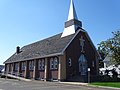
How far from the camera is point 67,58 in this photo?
34.2 m

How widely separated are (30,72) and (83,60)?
10.9m

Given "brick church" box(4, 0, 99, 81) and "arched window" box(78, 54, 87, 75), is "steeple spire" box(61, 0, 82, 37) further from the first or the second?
"arched window" box(78, 54, 87, 75)

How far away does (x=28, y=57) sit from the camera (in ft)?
135

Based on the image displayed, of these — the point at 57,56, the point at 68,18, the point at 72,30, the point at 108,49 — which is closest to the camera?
the point at 108,49

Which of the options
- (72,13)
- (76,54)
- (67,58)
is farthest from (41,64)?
(72,13)

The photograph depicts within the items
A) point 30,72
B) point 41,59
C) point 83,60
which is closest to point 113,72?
point 83,60

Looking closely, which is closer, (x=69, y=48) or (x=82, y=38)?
(x=69, y=48)

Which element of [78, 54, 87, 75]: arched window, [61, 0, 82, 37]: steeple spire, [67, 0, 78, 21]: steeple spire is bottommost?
[78, 54, 87, 75]: arched window

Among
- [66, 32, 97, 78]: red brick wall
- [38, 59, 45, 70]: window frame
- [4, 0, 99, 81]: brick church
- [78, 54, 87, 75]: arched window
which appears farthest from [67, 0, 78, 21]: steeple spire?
[38, 59, 45, 70]: window frame

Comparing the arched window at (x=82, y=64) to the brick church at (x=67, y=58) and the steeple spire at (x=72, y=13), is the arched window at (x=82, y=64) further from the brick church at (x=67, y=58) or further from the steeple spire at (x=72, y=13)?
the steeple spire at (x=72, y=13)

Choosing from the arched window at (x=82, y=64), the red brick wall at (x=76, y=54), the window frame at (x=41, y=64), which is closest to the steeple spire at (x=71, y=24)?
the red brick wall at (x=76, y=54)

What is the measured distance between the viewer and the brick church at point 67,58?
33.7 metres

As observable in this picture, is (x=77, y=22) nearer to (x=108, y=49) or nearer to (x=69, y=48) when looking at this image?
(x=69, y=48)

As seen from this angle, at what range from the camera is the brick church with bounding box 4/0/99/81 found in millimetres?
33719
